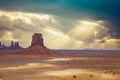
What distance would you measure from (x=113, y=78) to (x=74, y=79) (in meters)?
7.82

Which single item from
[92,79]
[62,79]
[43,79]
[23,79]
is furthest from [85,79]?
[23,79]

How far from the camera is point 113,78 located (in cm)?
4712

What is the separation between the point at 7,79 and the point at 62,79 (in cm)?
989

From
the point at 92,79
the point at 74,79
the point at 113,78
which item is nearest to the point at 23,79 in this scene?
the point at 74,79

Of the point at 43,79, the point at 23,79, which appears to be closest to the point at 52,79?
the point at 43,79

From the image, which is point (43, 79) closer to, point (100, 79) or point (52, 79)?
point (52, 79)

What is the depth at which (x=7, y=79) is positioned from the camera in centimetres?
4547

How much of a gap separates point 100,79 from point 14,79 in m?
15.5

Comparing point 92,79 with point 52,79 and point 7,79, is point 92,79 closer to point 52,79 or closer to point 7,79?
point 52,79

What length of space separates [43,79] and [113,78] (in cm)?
1306

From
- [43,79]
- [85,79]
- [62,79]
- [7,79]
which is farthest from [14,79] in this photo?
[85,79]

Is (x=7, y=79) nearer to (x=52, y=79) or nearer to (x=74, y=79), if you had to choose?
(x=52, y=79)

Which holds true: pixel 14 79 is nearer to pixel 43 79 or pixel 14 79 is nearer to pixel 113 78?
pixel 43 79

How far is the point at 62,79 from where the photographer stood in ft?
148
